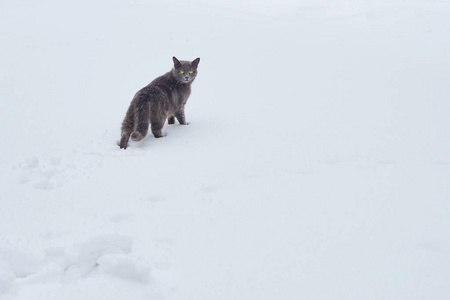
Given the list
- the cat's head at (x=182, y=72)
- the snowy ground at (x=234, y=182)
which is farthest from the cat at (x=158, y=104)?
the snowy ground at (x=234, y=182)

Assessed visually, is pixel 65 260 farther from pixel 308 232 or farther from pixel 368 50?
pixel 368 50

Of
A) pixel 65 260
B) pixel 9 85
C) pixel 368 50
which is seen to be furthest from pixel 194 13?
pixel 65 260

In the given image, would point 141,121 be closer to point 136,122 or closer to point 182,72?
point 136,122

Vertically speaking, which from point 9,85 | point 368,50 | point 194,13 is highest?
point 194,13

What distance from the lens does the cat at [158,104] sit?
17.8ft

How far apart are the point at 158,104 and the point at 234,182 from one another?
2.26 metres

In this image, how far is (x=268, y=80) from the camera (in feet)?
29.1

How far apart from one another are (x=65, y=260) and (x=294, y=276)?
160cm

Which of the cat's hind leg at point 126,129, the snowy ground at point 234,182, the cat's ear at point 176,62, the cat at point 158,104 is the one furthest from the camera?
the cat's ear at point 176,62

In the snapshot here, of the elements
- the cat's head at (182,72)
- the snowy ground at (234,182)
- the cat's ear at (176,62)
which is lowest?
the snowy ground at (234,182)

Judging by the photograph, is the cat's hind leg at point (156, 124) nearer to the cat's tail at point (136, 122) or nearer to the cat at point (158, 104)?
the cat at point (158, 104)

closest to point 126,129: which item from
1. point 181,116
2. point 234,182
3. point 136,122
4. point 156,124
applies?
point 136,122

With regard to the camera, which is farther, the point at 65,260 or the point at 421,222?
the point at 421,222

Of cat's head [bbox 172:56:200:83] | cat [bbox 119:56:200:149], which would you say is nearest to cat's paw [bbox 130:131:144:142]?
cat [bbox 119:56:200:149]
